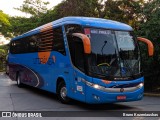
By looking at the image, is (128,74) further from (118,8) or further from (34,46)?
(118,8)

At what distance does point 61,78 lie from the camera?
43.3 feet

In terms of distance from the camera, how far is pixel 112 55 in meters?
11.3

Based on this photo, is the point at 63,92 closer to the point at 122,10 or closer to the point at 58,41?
the point at 58,41

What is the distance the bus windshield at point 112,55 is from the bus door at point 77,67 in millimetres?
424

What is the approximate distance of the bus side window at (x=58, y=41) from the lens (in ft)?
42.2

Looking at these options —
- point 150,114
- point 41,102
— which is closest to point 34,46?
point 41,102

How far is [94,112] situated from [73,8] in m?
17.4

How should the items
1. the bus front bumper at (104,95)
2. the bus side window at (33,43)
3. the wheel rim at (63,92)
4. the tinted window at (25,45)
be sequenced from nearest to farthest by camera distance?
1. the bus front bumper at (104,95)
2. the wheel rim at (63,92)
3. the bus side window at (33,43)
4. the tinted window at (25,45)

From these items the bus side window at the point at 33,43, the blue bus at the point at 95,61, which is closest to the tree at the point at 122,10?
the bus side window at the point at 33,43

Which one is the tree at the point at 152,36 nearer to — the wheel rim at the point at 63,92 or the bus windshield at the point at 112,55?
the bus windshield at the point at 112,55

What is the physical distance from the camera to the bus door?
1124 centimetres

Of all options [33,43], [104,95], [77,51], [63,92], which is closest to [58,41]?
[77,51]

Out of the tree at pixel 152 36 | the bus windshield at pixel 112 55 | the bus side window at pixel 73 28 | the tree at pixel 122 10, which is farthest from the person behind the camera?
the tree at pixel 122 10

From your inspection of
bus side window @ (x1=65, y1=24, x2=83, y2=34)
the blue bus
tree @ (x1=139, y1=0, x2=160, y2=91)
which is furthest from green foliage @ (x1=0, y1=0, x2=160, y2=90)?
bus side window @ (x1=65, y1=24, x2=83, y2=34)
